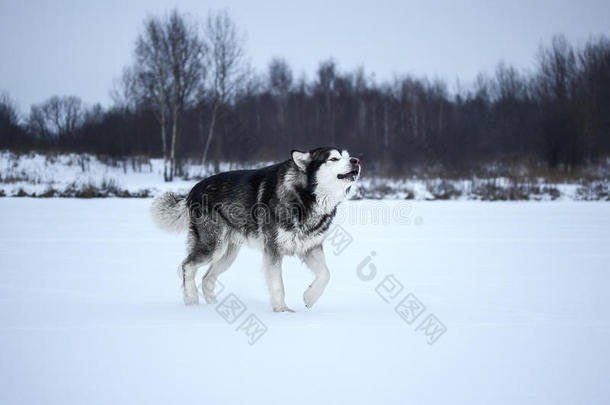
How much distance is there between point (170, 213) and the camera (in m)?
4.94

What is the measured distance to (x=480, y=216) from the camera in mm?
12086

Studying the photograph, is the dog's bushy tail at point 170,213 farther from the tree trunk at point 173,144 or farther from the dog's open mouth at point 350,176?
the tree trunk at point 173,144

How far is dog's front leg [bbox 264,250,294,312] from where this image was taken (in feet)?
13.5

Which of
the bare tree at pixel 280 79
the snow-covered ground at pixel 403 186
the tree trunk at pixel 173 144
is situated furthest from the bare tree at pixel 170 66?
the bare tree at pixel 280 79

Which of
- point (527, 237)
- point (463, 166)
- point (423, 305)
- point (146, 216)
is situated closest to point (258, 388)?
point (423, 305)

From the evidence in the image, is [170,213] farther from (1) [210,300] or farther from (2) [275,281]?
(2) [275,281]

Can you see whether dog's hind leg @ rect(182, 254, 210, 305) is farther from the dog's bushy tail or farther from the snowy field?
the dog's bushy tail

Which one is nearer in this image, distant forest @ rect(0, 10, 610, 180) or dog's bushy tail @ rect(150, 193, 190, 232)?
dog's bushy tail @ rect(150, 193, 190, 232)

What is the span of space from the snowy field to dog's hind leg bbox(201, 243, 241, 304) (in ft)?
1.04

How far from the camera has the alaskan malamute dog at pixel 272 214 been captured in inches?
162

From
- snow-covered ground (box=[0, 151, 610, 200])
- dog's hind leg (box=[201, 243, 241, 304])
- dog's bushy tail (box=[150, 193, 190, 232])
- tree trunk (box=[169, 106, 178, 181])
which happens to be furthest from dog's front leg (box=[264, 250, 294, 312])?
tree trunk (box=[169, 106, 178, 181])

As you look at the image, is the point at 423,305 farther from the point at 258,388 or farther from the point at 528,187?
the point at 528,187

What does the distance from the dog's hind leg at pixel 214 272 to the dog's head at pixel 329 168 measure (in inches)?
47.8

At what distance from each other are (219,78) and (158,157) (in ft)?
31.6
